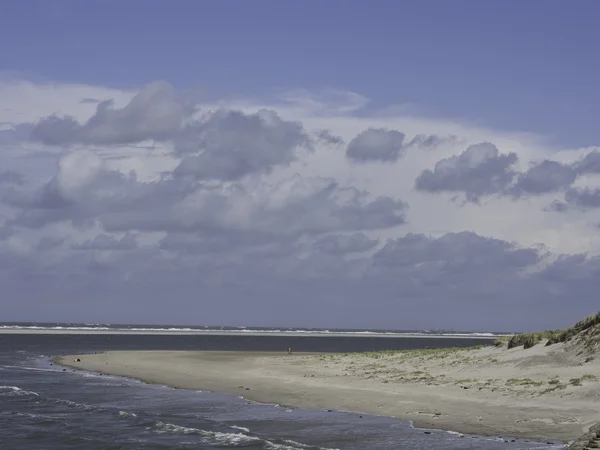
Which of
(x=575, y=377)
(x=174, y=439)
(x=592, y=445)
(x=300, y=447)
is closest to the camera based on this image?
(x=592, y=445)

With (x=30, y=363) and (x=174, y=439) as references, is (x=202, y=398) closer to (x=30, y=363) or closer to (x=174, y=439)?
(x=174, y=439)

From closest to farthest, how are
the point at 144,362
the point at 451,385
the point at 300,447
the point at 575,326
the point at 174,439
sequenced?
the point at 300,447 < the point at 174,439 < the point at 451,385 < the point at 575,326 < the point at 144,362

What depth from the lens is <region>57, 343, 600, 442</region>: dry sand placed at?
3384 cm

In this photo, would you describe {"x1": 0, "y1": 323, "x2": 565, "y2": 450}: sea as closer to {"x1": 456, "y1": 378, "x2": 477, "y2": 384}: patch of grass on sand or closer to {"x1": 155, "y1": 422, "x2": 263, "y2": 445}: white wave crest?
{"x1": 155, "y1": 422, "x2": 263, "y2": 445}: white wave crest

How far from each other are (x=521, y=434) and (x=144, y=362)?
53.0 metres

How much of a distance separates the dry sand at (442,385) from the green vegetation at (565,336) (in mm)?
1052

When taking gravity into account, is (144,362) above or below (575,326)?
below

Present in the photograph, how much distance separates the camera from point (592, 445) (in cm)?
2311

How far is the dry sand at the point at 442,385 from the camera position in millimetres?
33844

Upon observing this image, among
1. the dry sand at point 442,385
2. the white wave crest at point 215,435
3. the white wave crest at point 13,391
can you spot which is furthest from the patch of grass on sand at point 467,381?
the white wave crest at point 13,391

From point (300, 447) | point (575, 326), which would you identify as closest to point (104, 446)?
point (300, 447)

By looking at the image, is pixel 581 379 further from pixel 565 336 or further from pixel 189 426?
pixel 189 426

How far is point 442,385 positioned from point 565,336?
32.6ft

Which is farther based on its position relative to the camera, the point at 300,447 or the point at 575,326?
the point at 575,326
